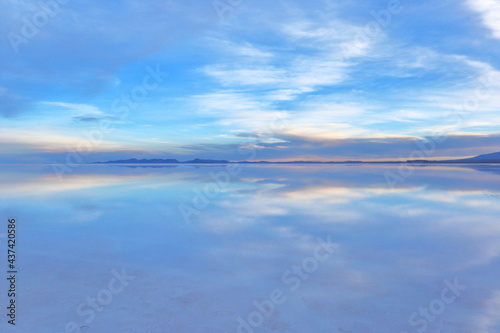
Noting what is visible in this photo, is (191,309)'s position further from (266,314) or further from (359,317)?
(359,317)

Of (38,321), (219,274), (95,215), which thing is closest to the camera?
(38,321)

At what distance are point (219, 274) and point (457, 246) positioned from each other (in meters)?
4.41

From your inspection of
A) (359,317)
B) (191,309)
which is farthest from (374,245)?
(191,309)

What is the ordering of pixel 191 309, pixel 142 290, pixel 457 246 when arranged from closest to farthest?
pixel 191 309, pixel 142 290, pixel 457 246

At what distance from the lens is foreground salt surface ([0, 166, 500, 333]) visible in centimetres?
326

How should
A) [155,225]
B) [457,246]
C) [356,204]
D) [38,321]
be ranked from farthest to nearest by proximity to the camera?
[356,204] → [155,225] → [457,246] → [38,321]

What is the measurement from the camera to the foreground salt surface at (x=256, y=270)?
3256mm

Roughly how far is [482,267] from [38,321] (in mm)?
5807

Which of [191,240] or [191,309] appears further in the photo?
[191,240]

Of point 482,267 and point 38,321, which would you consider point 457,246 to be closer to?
point 482,267

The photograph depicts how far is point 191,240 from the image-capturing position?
6.25 metres

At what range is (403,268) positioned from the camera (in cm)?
464

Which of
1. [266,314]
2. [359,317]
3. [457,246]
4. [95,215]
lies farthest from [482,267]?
[95,215]

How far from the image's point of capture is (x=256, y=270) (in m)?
4.58
